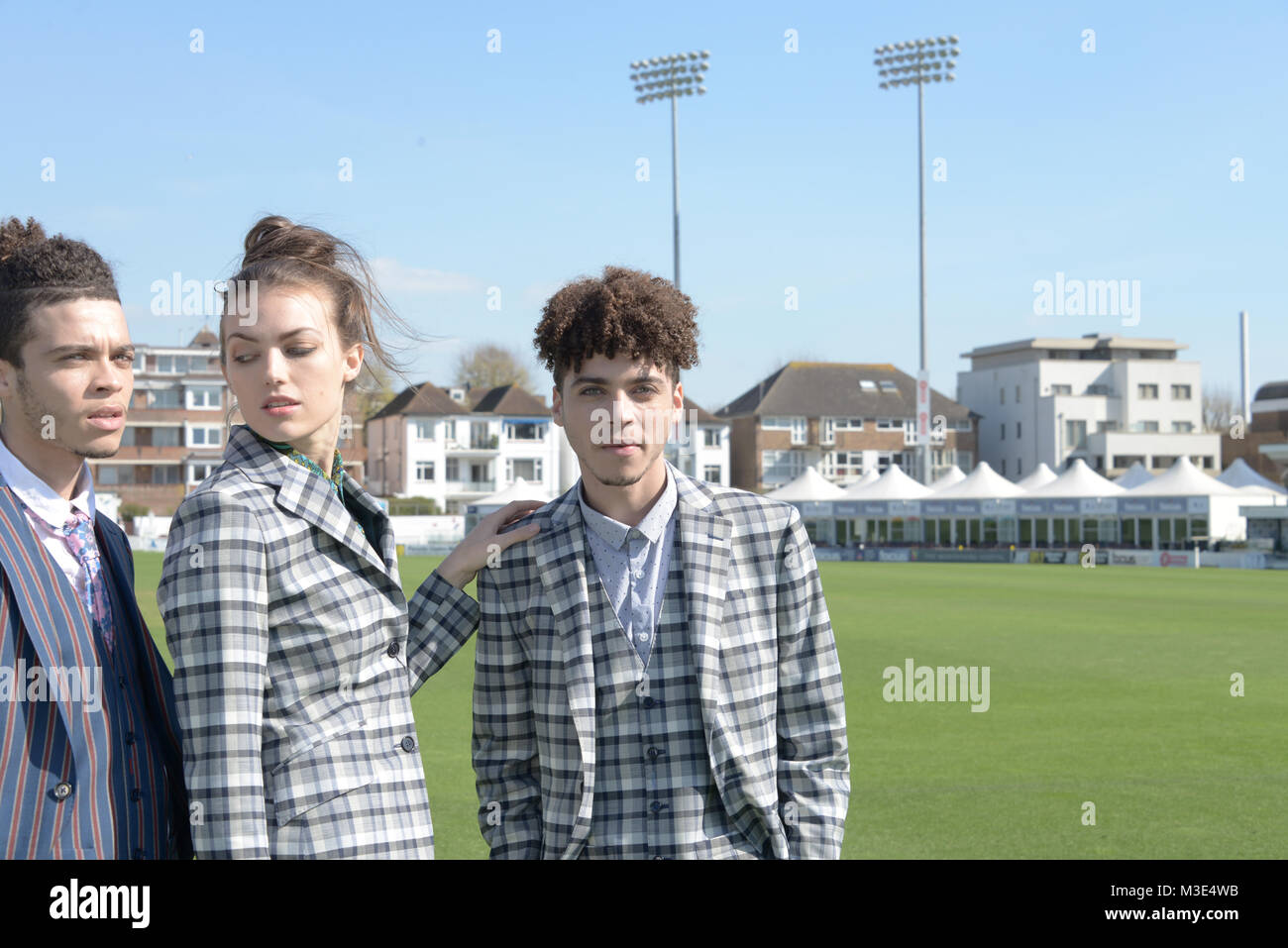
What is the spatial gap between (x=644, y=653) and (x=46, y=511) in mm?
1504

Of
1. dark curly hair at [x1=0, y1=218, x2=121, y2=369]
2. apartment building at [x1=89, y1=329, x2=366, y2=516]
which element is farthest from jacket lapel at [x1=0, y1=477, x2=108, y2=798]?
apartment building at [x1=89, y1=329, x2=366, y2=516]

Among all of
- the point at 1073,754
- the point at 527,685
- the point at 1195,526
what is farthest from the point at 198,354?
the point at 527,685

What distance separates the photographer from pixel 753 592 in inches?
131

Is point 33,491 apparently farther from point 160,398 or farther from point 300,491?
point 160,398

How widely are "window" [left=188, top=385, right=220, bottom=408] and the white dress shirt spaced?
8504 centimetres

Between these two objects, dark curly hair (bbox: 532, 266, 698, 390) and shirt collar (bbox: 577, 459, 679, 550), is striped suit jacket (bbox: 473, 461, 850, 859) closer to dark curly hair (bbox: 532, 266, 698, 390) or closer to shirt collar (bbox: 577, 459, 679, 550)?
shirt collar (bbox: 577, 459, 679, 550)

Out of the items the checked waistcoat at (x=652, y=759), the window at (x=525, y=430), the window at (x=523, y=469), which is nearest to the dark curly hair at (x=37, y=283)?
the checked waistcoat at (x=652, y=759)

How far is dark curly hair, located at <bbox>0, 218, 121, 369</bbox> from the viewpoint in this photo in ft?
9.98

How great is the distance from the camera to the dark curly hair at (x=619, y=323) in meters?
3.30

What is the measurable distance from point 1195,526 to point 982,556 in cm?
858

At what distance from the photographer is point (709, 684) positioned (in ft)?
10.4

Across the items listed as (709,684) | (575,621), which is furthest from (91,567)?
(709,684)

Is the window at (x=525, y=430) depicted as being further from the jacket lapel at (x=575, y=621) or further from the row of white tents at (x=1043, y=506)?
the jacket lapel at (x=575, y=621)
